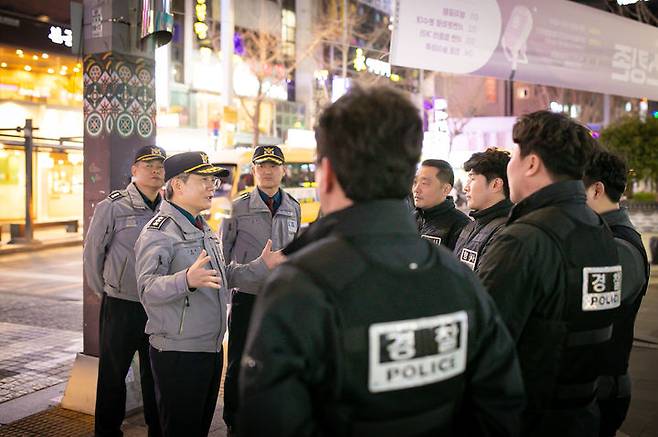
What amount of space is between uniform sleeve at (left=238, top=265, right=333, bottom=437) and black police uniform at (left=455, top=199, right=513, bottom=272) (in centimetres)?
258

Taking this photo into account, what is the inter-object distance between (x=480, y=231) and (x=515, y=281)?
190 centimetres

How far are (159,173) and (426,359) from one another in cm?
365

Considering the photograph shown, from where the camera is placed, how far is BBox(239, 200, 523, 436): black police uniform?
158cm

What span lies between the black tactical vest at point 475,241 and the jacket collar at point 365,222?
7.61 feet

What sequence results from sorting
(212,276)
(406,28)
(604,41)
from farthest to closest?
(604,41), (406,28), (212,276)

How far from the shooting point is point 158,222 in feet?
12.3

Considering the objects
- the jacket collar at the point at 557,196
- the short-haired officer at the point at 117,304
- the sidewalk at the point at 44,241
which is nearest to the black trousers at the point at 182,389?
the short-haired officer at the point at 117,304

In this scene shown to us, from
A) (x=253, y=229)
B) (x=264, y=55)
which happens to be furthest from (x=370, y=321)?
(x=264, y=55)

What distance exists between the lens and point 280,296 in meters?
1.60

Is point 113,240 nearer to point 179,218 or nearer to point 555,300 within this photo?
point 179,218

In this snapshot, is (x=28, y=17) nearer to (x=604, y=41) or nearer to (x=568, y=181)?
(x=604, y=41)

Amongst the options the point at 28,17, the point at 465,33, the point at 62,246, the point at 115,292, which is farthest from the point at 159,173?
the point at 28,17

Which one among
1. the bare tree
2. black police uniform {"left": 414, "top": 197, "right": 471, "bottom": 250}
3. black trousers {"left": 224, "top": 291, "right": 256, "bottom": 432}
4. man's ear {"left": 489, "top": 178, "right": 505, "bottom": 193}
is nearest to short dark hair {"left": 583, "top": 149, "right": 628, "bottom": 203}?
man's ear {"left": 489, "top": 178, "right": 505, "bottom": 193}

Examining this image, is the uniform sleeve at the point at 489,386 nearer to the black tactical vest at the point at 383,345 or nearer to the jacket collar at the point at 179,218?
the black tactical vest at the point at 383,345
